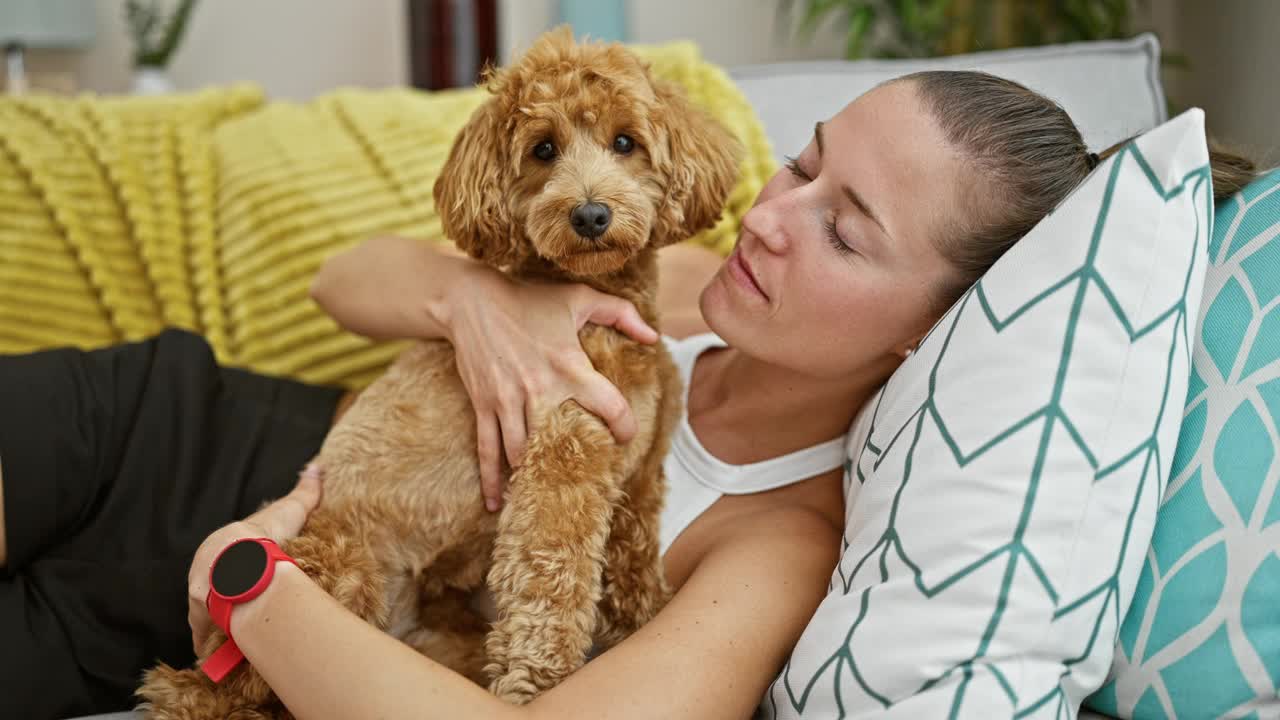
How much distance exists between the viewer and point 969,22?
11.0 feet

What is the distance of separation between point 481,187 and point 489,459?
1.24 feet

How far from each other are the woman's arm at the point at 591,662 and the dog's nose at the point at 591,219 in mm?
470

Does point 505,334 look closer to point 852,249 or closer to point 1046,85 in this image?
point 852,249

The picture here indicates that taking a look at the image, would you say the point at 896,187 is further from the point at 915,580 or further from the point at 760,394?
the point at 915,580

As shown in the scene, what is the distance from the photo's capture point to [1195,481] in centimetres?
108

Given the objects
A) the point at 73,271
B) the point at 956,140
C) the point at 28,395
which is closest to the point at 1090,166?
the point at 956,140

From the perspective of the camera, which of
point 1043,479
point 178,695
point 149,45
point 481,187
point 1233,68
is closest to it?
point 1043,479

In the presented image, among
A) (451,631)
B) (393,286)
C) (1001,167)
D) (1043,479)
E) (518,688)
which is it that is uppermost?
(1001,167)

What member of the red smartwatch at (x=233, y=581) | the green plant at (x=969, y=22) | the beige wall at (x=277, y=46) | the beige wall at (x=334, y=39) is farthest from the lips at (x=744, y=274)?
the beige wall at (x=277, y=46)

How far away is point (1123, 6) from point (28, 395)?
3162mm

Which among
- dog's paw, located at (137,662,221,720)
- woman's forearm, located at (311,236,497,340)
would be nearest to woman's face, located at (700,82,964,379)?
woman's forearm, located at (311,236,497,340)

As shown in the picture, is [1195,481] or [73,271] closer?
[1195,481]

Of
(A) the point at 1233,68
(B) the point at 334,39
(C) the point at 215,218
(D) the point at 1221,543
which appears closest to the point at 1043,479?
(D) the point at 1221,543

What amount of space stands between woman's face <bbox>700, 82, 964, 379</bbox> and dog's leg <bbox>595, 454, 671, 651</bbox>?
0.94 feet
